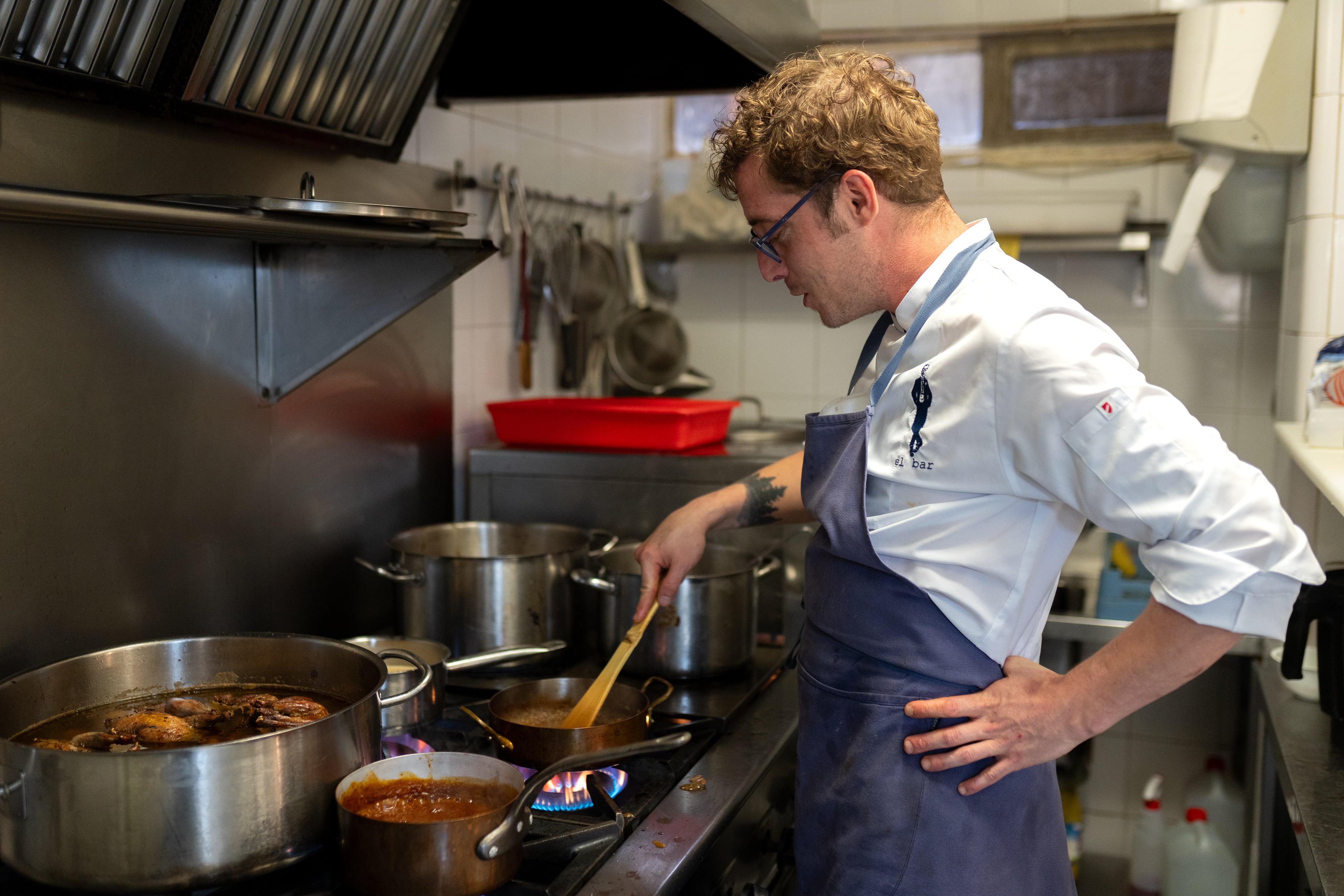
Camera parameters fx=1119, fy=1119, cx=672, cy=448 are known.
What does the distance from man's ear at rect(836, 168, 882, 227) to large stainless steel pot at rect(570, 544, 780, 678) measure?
652mm

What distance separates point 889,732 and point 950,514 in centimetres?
23

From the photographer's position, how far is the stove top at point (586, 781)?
3.41 feet

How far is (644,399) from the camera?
2.27 metres

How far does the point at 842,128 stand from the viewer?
3.45 feet

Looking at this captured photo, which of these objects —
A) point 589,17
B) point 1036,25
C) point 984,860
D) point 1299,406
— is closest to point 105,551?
point 984,860

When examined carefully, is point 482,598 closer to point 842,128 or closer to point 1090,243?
point 842,128

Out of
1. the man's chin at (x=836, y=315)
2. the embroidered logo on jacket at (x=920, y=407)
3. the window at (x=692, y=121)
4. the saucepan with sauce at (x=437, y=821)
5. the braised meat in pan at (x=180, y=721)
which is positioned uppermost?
the window at (x=692, y=121)

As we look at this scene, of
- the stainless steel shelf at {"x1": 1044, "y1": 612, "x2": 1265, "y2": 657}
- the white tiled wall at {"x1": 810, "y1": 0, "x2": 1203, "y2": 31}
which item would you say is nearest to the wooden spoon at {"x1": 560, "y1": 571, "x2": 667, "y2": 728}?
the stainless steel shelf at {"x1": 1044, "y1": 612, "x2": 1265, "y2": 657}

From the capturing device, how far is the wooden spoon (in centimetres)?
137

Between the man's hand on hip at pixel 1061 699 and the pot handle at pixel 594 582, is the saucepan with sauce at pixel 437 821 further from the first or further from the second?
the pot handle at pixel 594 582

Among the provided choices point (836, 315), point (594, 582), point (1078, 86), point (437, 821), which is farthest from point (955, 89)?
point (437, 821)

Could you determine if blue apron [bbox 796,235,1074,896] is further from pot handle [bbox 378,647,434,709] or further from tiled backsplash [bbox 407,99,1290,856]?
tiled backsplash [bbox 407,99,1290,856]

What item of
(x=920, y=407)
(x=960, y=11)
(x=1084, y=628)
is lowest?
(x=1084, y=628)

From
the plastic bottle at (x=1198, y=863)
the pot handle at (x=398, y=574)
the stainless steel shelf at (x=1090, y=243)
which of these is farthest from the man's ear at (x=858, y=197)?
the plastic bottle at (x=1198, y=863)
